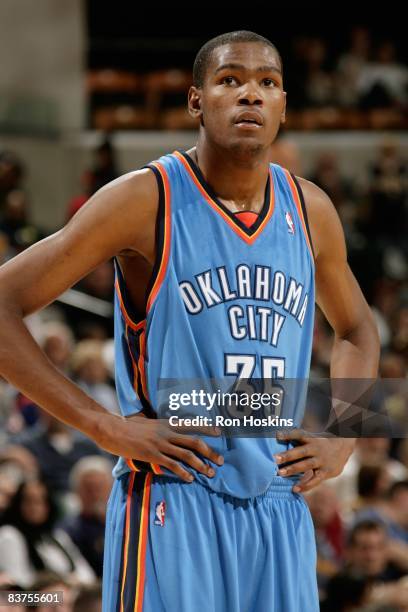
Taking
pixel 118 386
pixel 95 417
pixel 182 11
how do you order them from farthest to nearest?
pixel 182 11 < pixel 118 386 < pixel 95 417

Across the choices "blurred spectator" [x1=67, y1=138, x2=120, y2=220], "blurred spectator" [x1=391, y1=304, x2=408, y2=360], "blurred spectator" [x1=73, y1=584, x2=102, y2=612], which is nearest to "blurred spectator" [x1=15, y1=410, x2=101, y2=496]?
"blurred spectator" [x1=73, y1=584, x2=102, y2=612]

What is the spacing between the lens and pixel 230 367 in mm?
2863

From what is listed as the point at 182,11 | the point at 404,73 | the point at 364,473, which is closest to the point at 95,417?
the point at 364,473

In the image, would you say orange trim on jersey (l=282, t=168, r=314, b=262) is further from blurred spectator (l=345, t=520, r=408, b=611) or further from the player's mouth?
blurred spectator (l=345, t=520, r=408, b=611)

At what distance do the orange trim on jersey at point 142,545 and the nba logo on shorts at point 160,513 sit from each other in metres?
0.03

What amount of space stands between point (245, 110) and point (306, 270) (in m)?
0.47

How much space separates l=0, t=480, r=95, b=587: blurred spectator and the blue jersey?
2628 millimetres

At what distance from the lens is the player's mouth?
290 centimetres

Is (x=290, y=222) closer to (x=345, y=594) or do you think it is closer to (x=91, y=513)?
(x=345, y=594)

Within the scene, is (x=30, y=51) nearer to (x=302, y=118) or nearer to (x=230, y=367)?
(x=302, y=118)

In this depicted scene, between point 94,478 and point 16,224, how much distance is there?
3.05 metres

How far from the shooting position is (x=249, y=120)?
2.91m

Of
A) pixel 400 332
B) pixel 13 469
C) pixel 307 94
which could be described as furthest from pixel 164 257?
pixel 307 94

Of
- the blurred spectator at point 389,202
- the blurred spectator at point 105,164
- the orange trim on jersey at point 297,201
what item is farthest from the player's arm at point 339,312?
the blurred spectator at point 389,202
